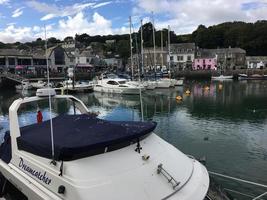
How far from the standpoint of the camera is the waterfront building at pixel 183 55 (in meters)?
109

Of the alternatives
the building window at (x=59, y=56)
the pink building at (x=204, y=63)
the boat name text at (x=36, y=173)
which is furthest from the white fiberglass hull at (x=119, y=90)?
the pink building at (x=204, y=63)

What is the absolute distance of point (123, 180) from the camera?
471 centimetres

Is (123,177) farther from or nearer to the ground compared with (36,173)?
farther from the ground

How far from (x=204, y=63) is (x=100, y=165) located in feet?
356

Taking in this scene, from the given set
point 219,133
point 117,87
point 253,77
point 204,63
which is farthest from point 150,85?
point 204,63

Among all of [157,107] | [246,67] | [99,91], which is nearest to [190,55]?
[246,67]

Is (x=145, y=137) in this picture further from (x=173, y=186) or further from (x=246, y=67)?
(x=246, y=67)

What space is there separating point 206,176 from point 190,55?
350 feet

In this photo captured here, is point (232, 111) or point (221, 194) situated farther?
point (232, 111)

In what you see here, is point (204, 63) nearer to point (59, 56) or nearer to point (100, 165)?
point (59, 56)

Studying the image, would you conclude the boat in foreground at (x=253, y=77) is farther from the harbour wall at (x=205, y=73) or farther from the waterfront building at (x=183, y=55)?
the waterfront building at (x=183, y=55)

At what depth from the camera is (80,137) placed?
216 inches

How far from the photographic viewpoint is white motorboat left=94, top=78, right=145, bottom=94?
44344 millimetres

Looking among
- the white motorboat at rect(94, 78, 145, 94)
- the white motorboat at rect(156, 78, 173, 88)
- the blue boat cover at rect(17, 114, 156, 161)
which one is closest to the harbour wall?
the white motorboat at rect(156, 78, 173, 88)
